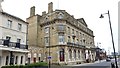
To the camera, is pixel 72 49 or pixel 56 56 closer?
pixel 56 56

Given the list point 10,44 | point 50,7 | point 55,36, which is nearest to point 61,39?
point 55,36

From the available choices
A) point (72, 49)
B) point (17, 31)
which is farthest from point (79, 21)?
point (17, 31)

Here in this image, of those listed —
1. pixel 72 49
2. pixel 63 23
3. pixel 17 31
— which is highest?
pixel 63 23

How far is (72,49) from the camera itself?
160 feet

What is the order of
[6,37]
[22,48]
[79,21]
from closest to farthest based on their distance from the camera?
Result: 1. [6,37]
2. [22,48]
3. [79,21]

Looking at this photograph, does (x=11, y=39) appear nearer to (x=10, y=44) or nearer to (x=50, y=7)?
(x=10, y=44)

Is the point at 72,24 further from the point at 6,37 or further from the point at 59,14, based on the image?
the point at 6,37

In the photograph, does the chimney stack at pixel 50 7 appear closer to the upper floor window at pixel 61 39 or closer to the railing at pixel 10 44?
the upper floor window at pixel 61 39

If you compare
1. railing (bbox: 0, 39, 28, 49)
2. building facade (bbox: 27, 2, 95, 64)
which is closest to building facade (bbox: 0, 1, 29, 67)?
railing (bbox: 0, 39, 28, 49)

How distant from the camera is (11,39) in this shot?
27.2 m

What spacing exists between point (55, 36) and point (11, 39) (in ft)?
64.4

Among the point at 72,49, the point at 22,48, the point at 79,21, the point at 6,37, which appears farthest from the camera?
the point at 79,21

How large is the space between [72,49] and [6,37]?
25651 mm

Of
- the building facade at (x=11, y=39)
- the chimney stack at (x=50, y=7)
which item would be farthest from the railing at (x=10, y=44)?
the chimney stack at (x=50, y=7)
